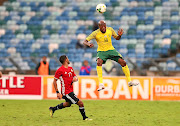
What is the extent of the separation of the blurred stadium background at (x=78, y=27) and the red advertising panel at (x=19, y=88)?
3184 millimetres

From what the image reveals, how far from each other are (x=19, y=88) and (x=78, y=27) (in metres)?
7.17

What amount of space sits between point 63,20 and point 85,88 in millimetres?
7650

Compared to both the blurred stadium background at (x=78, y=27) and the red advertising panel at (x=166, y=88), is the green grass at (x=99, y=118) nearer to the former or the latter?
the red advertising panel at (x=166, y=88)

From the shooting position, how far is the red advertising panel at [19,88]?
15281 mm

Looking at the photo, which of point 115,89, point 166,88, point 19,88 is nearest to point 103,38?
point 115,89

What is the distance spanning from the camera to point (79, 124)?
8250 millimetres

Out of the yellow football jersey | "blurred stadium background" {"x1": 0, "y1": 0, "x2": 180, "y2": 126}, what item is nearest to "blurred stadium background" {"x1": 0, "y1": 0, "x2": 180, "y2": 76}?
"blurred stadium background" {"x1": 0, "y1": 0, "x2": 180, "y2": 126}

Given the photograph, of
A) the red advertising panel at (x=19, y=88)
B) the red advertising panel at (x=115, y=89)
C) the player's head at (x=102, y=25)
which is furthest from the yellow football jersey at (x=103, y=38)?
the red advertising panel at (x=19, y=88)

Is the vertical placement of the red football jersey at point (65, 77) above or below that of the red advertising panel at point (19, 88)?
above

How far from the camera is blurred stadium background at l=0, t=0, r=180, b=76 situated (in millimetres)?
19812

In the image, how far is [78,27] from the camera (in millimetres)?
21312

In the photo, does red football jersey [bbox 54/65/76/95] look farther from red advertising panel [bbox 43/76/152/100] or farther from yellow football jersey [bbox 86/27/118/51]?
red advertising panel [bbox 43/76/152/100]

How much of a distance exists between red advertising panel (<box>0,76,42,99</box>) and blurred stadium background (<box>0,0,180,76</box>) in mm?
3184

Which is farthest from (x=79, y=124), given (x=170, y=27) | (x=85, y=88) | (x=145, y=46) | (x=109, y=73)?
(x=170, y=27)
